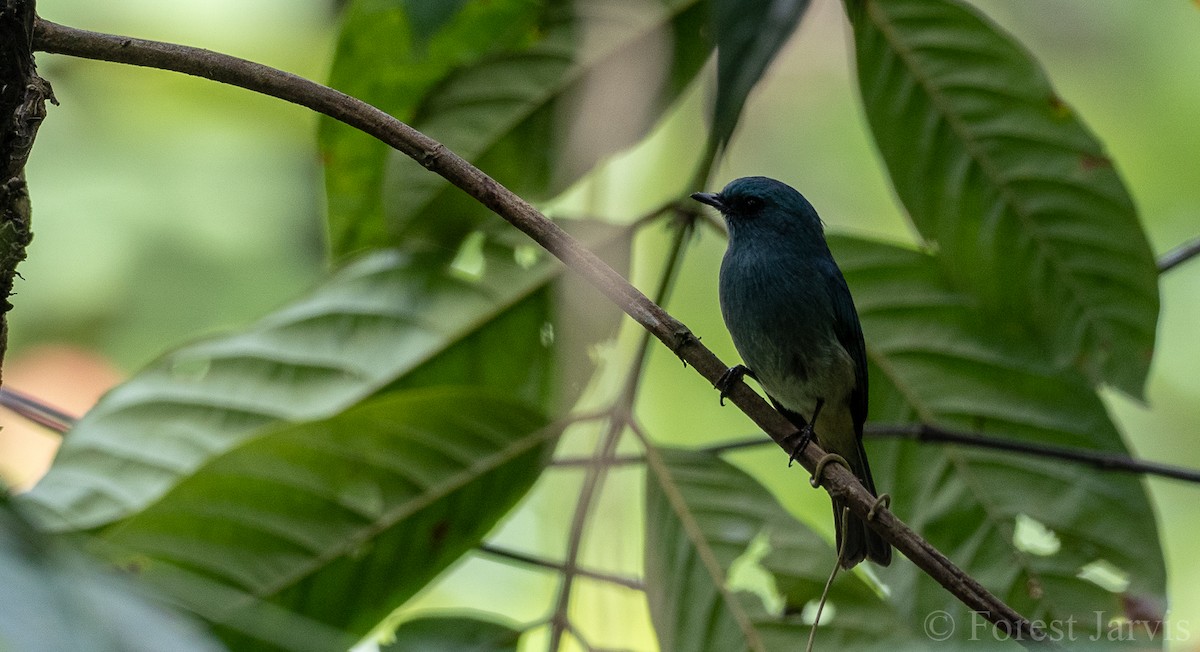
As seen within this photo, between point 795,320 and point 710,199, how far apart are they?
341 millimetres

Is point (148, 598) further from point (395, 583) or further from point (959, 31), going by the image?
point (959, 31)

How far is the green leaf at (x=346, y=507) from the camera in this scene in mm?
2012

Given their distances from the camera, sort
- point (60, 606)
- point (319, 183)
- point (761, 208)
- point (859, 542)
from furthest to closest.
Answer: point (319, 183) → point (761, 208) → point (859, 542) → point (60, 606)

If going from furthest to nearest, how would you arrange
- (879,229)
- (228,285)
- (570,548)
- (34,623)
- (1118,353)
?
(228,285) → (879,229) → (1118,353) → (570,548) → (34,623)

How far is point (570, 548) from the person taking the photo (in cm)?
203

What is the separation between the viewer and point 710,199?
7.85ft

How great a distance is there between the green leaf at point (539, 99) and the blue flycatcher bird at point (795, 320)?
30cm

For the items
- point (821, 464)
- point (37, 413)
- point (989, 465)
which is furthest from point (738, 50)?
point (37, 413)

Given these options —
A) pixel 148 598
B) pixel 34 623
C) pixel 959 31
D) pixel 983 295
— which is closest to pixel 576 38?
pixel 959 31

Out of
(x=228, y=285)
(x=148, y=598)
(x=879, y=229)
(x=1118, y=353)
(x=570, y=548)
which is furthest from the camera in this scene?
(x=228, y=285)

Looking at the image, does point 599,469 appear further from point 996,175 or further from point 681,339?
point 996,175

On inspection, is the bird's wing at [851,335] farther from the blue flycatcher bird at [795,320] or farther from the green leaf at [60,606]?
the green leaf at [60,606]

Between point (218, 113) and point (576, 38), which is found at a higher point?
point (218, 113)

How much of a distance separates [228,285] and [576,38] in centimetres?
273
